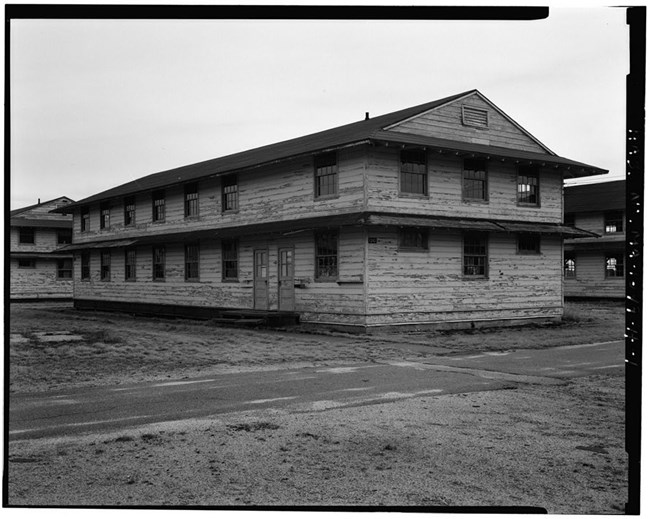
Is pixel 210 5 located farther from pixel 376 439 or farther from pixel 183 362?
pixel 183 362

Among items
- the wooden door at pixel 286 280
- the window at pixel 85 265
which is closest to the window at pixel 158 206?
the window at pixel 85 265

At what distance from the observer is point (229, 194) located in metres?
28.0

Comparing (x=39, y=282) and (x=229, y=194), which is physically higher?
(x=229, y=194)

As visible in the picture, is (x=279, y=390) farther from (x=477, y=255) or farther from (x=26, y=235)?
(x=26, y=235)

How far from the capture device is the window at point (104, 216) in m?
36.9

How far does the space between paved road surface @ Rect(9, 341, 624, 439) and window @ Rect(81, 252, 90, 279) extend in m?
27.5

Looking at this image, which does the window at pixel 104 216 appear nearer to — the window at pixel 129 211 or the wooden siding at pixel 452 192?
the window at pixel 129 211

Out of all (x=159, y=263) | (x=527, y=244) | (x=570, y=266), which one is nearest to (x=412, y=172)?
(x=527, y=244)

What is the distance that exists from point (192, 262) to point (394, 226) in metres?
11.3

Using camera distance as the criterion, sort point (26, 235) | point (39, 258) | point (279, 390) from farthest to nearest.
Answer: point (26, 235)
point (39, 258)
point (279, 390)

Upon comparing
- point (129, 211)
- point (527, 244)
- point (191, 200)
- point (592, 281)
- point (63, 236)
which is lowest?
point (592, 281)

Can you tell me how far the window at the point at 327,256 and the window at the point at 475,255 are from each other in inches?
177

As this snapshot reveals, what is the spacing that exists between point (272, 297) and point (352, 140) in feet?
22.1

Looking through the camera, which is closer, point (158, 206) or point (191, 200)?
point (191, 200)
